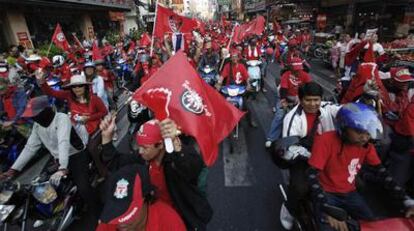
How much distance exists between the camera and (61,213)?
3.49m

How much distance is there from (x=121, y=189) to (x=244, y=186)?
10.7 ft

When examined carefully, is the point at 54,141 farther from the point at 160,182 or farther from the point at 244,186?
the point at 244,186

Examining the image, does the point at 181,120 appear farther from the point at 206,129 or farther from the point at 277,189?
the point at 277,189

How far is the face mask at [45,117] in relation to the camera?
3.20 m

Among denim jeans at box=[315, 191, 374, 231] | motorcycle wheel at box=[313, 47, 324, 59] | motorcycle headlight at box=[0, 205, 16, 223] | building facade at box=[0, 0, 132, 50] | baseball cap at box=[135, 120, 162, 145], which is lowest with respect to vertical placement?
motorcycle wheel at box=[313, 47, 324, 59]

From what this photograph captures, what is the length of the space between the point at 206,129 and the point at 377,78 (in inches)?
158

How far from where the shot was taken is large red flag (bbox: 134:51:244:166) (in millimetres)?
2268

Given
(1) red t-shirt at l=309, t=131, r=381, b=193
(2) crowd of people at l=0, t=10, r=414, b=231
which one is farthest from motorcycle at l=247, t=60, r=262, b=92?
(1) red t-shirt at l=309, t=131, r=381, b=193

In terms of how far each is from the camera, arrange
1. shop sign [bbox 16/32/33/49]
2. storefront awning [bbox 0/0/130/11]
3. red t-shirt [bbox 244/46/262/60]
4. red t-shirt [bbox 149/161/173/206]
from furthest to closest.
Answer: shop sign [bbox 16/32/33/49]
storefront awning [bbox 0/0/130/11]
red t-shirt [bbox 244/46/262/60]
red t-shirt [bbox 149/161/173/206]

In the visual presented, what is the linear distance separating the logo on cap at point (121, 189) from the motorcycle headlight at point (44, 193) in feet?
6.06

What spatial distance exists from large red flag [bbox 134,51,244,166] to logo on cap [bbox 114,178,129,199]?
638 millimetres

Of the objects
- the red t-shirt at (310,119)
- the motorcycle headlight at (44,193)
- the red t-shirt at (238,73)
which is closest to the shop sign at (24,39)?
the red t-shirt at (238,73)

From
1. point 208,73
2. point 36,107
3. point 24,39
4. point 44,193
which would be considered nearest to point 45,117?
point 36,107

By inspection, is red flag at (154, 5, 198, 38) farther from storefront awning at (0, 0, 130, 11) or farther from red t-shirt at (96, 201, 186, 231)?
storefront awning at (0, 0, 130, 11)
